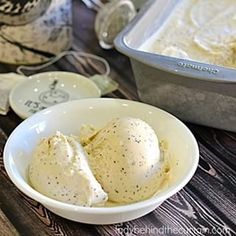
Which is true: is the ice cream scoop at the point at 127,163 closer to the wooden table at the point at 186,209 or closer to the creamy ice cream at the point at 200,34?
the wooden table at the point at 186,209

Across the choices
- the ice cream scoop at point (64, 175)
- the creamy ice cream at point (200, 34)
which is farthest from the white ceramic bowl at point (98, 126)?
the creamy ice cream at point (200, 34)

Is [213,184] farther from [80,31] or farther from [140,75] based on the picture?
[80,31]

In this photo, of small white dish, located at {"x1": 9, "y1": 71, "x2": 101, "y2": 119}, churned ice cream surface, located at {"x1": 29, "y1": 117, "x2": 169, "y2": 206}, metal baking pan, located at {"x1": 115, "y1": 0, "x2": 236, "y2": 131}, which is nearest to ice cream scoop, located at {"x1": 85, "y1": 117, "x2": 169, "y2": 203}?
churned ice cream surface, located at {"x1": 29, "y1": 117, "x2": 169, "y2": 206}

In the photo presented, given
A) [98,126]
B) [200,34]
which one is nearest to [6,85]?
[98,126]

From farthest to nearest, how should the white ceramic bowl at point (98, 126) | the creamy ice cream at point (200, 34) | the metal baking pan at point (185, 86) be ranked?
1. the creamy ice cream at point (200, 34)
2. the metal baking pan at point (185, 86)
3. the white ceramic bowl at point (98, 126)

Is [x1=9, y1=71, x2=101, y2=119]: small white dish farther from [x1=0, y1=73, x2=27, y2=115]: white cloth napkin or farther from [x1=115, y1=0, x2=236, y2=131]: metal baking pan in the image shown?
[x1=115, y1=0, x2=236, y2=131]: metal baking pan

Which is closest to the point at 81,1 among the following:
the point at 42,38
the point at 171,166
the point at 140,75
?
the point at 42,38

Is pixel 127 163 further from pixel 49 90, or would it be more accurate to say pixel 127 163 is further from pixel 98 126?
pixel 49 90
